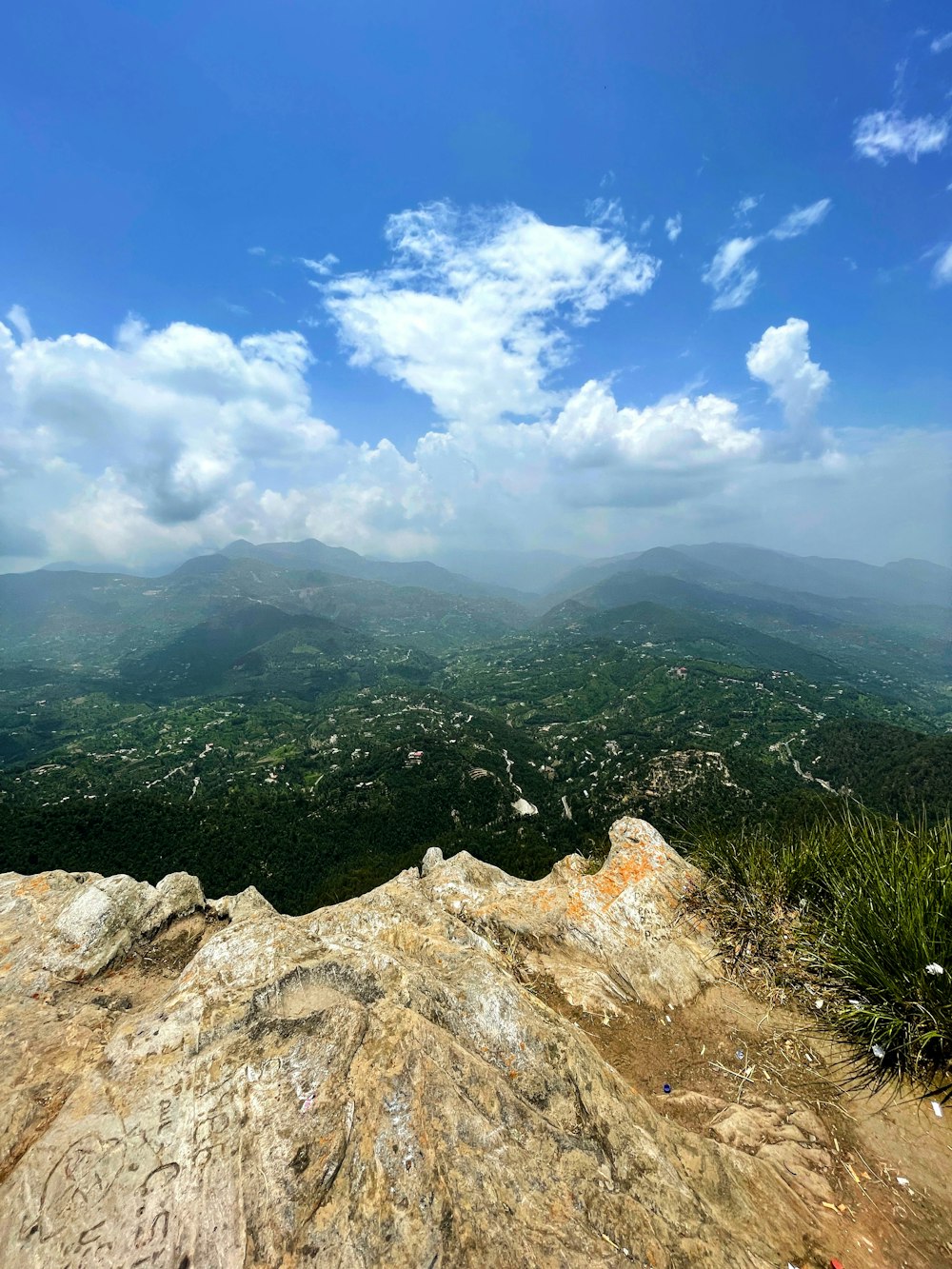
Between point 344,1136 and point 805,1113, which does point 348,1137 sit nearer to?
point 344,1136

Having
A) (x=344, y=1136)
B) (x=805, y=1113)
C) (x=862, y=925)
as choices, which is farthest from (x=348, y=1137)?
(x=862, y=925)

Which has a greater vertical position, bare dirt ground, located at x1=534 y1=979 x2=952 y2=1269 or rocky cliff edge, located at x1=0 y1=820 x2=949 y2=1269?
rocky cliff edge, located at x1=0 y1=820 x2=949 y2=1269

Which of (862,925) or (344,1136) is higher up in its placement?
(862,925)

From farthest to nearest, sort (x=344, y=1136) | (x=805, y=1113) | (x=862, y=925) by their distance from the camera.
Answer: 1. (x=862, y=925)
2. (x=805, y=1113)
3. (x=344, y=1136)

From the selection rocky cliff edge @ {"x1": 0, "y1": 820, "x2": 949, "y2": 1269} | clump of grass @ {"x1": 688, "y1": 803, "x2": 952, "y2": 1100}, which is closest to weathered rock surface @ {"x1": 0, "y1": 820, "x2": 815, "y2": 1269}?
rocky cliff edge @ {"x1": 0, "y1": 820, "x2": 949, "y2": 1269}

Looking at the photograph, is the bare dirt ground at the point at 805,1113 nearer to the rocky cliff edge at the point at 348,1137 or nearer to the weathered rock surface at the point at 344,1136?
the rocky cliff edge at the point at 348,1137

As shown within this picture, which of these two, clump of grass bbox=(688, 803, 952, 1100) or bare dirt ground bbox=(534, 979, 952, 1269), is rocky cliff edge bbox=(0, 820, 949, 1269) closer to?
bare dirt ground bbox=(534, 979, 952, 1269)
